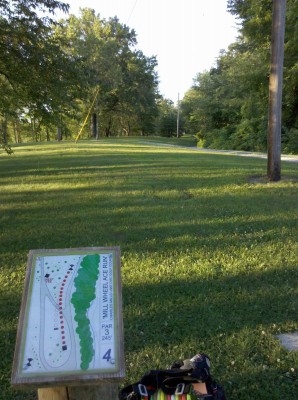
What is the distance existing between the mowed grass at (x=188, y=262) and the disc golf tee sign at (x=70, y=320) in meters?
1.10

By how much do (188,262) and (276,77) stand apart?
6.17 m

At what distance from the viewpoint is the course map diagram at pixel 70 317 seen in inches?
73.2

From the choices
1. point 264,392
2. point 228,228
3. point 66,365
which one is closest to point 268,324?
point 264,392

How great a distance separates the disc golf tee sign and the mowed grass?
43.1 inches

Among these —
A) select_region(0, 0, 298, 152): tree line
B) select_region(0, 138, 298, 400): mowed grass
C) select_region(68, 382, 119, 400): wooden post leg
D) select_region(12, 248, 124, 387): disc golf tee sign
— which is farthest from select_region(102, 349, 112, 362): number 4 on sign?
select_region(0, 0, 298, 152): tree line

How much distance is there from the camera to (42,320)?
2.02m

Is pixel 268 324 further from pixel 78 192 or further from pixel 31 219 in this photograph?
pixel 78 192

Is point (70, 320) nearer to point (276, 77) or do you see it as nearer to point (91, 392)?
point (91, 392)

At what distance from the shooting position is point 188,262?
4930 millimetres

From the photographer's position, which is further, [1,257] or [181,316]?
[1,257]

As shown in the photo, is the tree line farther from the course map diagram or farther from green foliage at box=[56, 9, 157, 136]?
the course map diagram

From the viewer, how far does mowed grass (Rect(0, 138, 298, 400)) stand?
3.12 metres

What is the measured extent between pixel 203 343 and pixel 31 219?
4.87 m

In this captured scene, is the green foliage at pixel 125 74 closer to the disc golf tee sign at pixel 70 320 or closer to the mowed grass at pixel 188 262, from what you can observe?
the mowed grass at pixel 188 262
